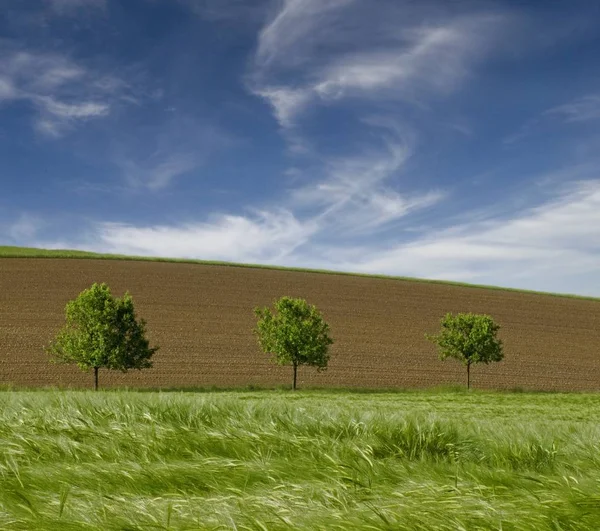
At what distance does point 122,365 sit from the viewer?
113 ft

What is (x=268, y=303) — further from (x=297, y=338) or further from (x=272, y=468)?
(x=272, y=468)

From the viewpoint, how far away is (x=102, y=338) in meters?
34.1

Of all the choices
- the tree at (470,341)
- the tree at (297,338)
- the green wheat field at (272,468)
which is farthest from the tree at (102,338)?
the green wheat field at (272,468)

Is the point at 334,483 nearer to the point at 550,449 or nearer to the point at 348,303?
the point at 550,449

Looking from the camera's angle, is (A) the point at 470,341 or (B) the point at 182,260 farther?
(B) the point at 182,260

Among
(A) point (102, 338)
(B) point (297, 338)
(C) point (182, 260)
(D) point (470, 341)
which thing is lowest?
(A) point (102, 338)

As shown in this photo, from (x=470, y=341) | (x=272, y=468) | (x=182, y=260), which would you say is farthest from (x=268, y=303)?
(x=272, y=468)

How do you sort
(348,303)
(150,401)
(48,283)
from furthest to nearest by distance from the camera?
(348,303) < (48,283) < (150,401)

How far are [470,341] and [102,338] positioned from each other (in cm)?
2236

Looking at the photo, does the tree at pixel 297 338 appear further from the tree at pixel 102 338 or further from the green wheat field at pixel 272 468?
the green wheat field at pixel 272 468

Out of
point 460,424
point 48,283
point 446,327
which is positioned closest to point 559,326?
point 446,327

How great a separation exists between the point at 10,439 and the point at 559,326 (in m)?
62.7

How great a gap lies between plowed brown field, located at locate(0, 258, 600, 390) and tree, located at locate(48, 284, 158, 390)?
6.52 feet

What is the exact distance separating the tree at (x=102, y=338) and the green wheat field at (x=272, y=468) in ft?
91.8
